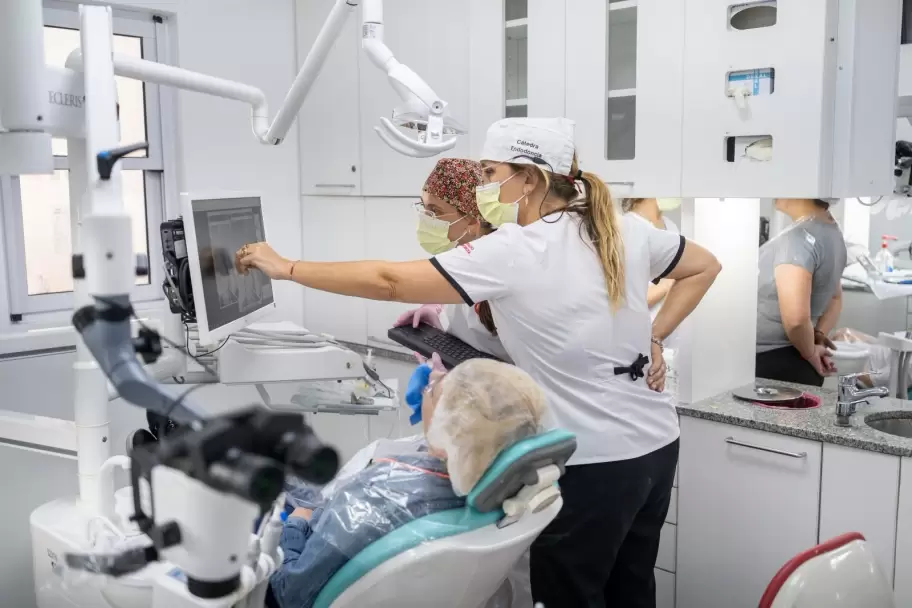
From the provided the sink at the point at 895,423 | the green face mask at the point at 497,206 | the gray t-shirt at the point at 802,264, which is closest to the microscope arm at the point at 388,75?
the green face mask at the point at 497,206

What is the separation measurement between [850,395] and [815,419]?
115mm

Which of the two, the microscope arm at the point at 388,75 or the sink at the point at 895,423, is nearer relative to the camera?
the microscope arm at the point at 388,75

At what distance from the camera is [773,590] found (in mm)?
1480

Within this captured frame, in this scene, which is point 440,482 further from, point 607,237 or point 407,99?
point 407,99

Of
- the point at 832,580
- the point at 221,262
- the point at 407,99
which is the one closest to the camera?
the point at 832,580

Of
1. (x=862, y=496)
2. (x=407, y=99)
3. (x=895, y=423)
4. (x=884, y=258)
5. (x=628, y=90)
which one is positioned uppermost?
(x=628, y=90)

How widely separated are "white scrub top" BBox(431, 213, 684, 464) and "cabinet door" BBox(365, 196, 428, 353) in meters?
1.40

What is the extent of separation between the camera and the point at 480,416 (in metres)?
1.60

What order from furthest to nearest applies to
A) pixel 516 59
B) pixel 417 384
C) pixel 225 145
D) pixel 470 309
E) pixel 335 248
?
1. pixel 335 248
2. pixel 225 145
3. pixel 516 59
4. pixel 470 309
5. pixel 417 384

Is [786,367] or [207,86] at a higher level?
[207,86]

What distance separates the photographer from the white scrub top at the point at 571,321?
189cm

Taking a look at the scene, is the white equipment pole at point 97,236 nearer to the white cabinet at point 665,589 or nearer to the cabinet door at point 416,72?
the cabinet door at point 416,72

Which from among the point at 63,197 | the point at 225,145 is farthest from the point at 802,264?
the point at 63,197

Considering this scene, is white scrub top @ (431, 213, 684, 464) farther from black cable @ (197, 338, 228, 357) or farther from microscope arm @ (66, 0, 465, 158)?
black cable @ (197, 338, 228, 357)
